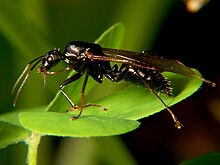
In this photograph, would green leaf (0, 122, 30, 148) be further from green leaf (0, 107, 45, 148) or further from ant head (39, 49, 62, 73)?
ant head (39, 49, 62, 73)

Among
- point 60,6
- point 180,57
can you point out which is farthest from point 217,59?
point 60,6

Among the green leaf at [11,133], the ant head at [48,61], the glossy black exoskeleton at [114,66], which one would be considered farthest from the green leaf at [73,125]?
the ant head at [48,61]

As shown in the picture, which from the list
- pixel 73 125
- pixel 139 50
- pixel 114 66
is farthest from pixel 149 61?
pixel 139 50

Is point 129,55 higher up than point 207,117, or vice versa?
point 129,55

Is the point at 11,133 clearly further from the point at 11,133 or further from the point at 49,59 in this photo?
the point at 49,59

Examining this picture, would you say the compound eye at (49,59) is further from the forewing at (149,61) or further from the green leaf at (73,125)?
the green leaf at (73,125)

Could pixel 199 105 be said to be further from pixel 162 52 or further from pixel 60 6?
pixel 60 6
